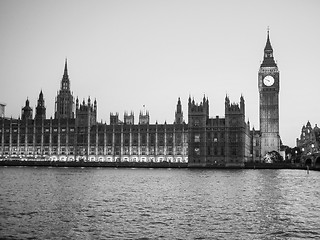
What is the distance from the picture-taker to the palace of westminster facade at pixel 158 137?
139125mm

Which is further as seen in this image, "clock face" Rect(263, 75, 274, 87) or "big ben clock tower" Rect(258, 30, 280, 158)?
"clock face" Rect(263, 75, 274, 87)

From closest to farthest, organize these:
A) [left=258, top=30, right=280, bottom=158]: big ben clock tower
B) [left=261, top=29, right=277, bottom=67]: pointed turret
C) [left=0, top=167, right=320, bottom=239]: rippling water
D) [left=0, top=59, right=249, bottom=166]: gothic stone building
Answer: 1. [left=0, top=167, right=320, bottom=239]: rippling water
2. [left=0, top=59, right=249, bottom=166]: gothic stone building
3. [left=258, top=30, right=280, bottom=158]: big ben clock tower
4. [left=261, top=29, right=277, bottom=67]: pointed turret

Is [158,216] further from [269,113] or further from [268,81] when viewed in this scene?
[268,81]

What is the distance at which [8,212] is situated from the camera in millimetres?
34000

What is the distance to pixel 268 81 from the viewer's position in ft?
568

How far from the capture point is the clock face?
172 metres

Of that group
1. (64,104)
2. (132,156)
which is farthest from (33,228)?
(64,104)

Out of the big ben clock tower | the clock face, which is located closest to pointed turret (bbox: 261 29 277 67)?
the big ben clock tower

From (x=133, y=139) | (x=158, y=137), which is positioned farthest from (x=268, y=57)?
(x=133, y=139)

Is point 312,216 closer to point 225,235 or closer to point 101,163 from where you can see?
point 225,235

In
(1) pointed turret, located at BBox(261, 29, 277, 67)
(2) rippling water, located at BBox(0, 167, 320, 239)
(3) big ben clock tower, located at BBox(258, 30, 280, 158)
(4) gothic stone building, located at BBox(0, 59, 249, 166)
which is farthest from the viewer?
(1) pointed turret, located at BBox(261, 29, 277, 67)

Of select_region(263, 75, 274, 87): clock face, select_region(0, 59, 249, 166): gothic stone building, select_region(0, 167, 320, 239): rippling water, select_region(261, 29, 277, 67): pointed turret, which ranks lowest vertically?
select_region(0, 167, 320, 239): rippling water

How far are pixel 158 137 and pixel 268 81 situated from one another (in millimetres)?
51348

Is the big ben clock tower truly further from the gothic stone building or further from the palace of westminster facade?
the gothic stone building
